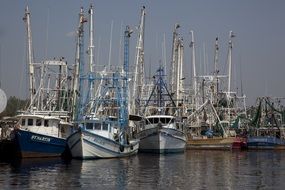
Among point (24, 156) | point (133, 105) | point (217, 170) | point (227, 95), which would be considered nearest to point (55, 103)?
point (133, 105)

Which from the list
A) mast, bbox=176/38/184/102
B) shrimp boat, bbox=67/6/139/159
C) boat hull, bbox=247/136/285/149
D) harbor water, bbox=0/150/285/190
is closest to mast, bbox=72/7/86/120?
shrimp boat, bbox=67/6/139/159

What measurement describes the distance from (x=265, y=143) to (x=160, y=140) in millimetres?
21256

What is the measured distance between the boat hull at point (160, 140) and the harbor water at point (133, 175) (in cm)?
1056

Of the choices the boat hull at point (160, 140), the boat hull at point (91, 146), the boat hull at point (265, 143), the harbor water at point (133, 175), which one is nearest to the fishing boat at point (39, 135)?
the harbor water at point (133, 175)

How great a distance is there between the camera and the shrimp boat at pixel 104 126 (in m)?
47.7

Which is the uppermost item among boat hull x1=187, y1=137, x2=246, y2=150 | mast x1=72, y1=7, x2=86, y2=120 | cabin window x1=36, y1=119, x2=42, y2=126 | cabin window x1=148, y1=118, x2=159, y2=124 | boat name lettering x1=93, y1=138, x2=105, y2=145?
mast x1=72, y1=7, x2=86, y2=120

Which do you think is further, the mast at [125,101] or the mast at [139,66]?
the mast at [139,66]

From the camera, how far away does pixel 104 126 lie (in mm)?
50312

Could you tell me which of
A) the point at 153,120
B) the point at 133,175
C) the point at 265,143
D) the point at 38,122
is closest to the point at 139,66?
the point at 153,120

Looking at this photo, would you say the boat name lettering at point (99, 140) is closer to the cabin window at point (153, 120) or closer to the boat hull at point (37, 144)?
the boat hull at point (37, 144)

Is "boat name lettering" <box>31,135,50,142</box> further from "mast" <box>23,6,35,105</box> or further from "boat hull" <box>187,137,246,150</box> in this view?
"boat hull" <box>187,137,246,150</box>

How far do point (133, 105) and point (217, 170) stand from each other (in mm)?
28274

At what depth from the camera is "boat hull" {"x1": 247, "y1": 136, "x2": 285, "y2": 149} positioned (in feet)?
242

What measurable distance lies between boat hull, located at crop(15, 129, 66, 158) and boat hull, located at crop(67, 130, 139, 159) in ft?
4.71
